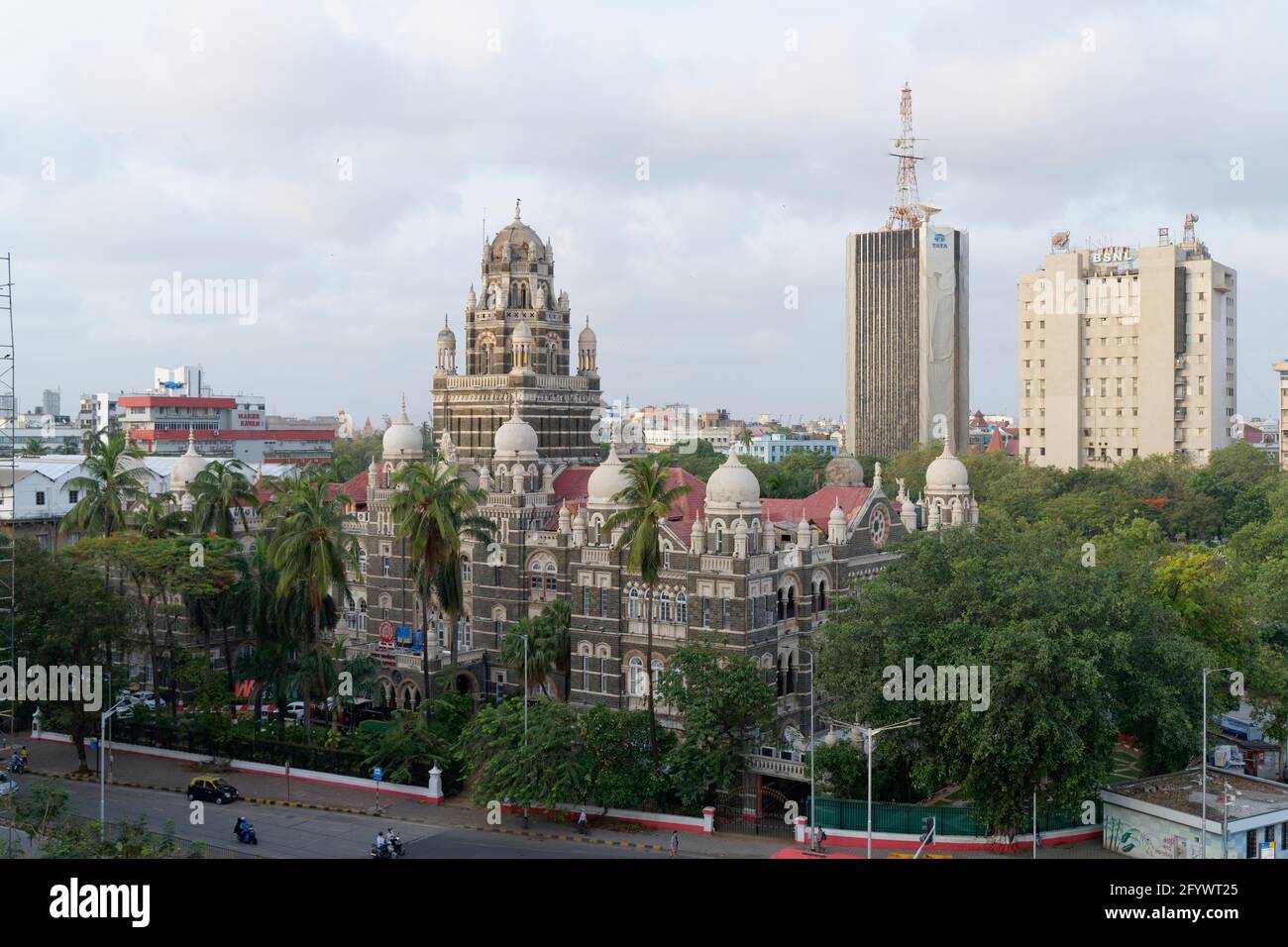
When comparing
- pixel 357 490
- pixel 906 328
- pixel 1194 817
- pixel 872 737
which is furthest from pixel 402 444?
pixel 906 328

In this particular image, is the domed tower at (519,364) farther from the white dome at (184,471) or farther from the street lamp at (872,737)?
the street lamp at (872,737)

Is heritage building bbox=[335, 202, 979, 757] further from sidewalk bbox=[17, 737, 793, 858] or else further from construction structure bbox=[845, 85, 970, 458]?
construction structure bbox=[845, 85, 970, 458]

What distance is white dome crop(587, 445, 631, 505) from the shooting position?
57500mm

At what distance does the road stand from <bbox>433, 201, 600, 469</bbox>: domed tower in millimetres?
27899

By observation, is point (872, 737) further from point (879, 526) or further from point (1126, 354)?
point (1126, 354)

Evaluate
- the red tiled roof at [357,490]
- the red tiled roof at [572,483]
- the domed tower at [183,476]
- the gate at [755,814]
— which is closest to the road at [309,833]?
the gate at [755,814]

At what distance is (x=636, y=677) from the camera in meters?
54.4

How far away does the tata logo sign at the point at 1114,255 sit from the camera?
141 m

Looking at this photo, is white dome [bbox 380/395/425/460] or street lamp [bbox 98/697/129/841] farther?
white dome [bbox 380/395/425/460]

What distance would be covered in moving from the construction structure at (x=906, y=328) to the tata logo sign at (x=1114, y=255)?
124 feet
